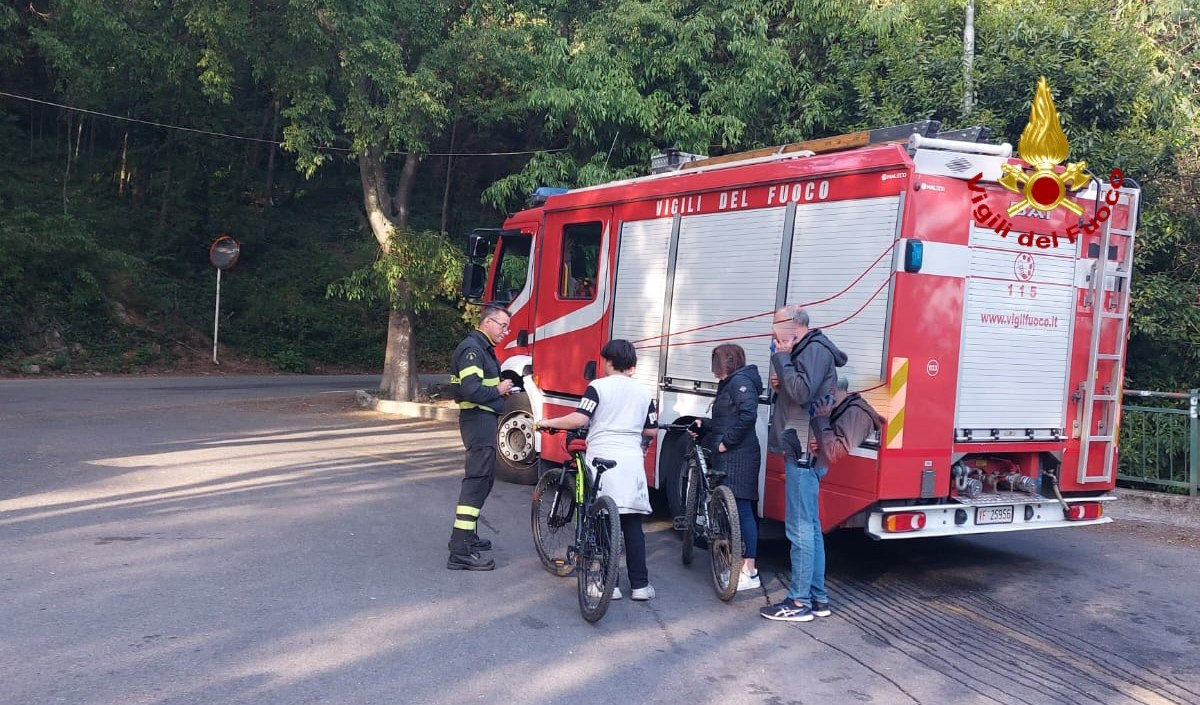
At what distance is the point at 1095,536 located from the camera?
952cm

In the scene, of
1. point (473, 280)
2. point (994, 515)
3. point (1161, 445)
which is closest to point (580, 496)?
point (994, 515)

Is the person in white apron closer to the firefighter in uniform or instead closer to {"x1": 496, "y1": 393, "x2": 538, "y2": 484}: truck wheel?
the firefighter in uniform

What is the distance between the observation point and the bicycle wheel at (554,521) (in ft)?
23.2

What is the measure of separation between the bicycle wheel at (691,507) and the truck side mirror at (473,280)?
4.56 meters

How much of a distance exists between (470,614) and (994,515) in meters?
3.55

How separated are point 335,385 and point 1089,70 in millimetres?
16895

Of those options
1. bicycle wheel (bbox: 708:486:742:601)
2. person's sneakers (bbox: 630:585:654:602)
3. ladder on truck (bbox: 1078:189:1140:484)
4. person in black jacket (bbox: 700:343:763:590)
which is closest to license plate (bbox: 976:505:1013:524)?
ladder on truck (bbox: 1078:189:1140:484)

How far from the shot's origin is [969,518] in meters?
7.07

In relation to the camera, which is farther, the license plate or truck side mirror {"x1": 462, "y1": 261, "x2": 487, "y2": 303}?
truck side mirror {"x1": 462, "y1": 261, "x2": 487, "y2": 303}

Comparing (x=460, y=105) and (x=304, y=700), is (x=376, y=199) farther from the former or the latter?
(x=304, y=700)

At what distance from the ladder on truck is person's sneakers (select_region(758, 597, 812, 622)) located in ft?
8.42

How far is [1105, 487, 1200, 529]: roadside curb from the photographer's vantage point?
9.95 m

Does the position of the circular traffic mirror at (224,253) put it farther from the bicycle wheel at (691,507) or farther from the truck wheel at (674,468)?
the bicycle wheel at (691,507)

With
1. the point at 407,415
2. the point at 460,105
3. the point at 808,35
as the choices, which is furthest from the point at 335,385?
the point at 808,35
